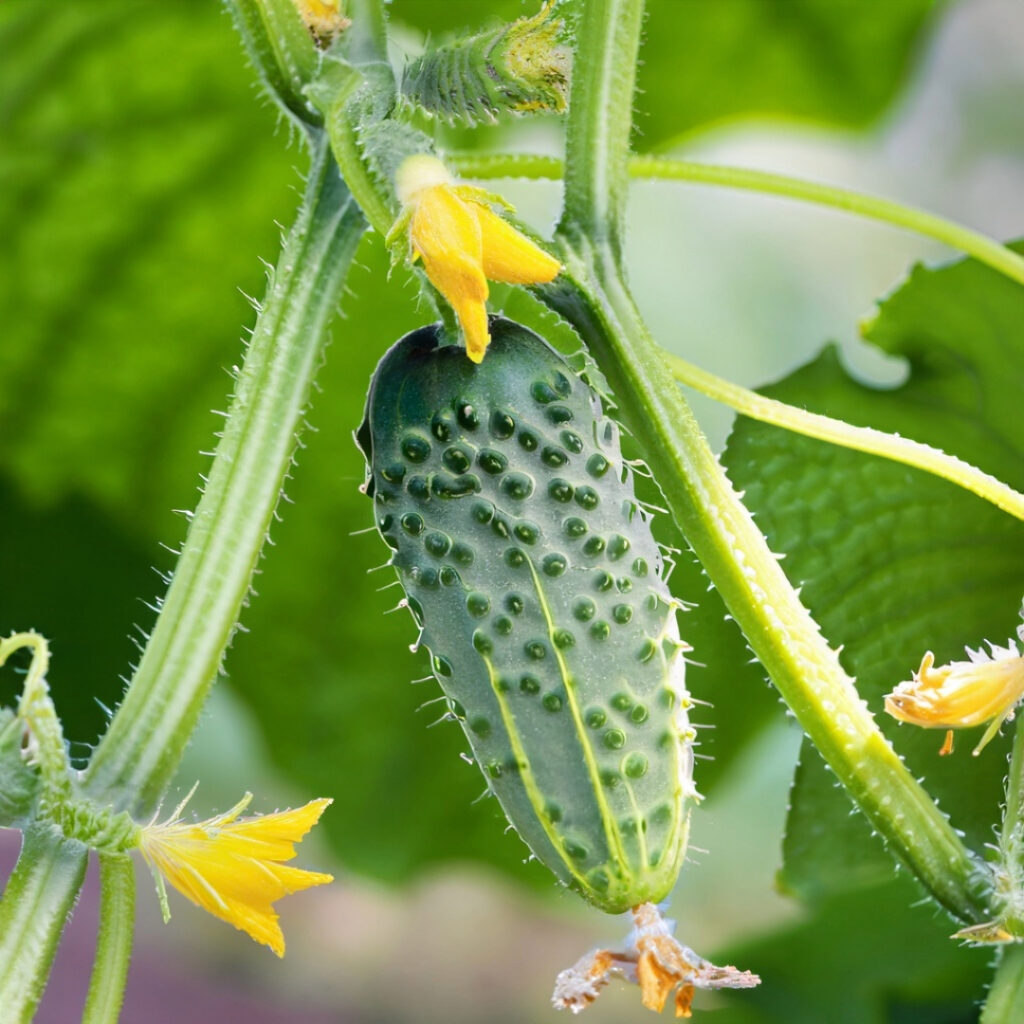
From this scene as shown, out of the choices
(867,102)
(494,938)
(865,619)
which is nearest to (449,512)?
(865,619)

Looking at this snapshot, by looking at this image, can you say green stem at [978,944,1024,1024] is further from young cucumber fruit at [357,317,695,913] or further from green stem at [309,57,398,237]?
green stem at [309,57,398,237]

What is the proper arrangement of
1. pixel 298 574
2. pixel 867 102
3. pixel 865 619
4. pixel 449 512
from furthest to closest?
pixel 867 102, pixel 298 574, pixel 865 619, pixel 449 512

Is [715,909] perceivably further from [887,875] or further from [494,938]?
[887,875]

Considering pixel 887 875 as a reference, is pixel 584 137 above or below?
above

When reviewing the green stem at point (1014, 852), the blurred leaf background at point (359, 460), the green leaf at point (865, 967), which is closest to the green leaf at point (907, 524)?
the blurred leaf background at point (359, 460)

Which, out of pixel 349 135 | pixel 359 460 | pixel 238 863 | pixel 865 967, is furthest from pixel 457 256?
pixel 865 967

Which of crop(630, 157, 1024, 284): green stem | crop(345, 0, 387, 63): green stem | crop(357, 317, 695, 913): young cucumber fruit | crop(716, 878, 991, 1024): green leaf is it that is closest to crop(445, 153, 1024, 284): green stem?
crop(630, 157, 1024, 284): green stem
